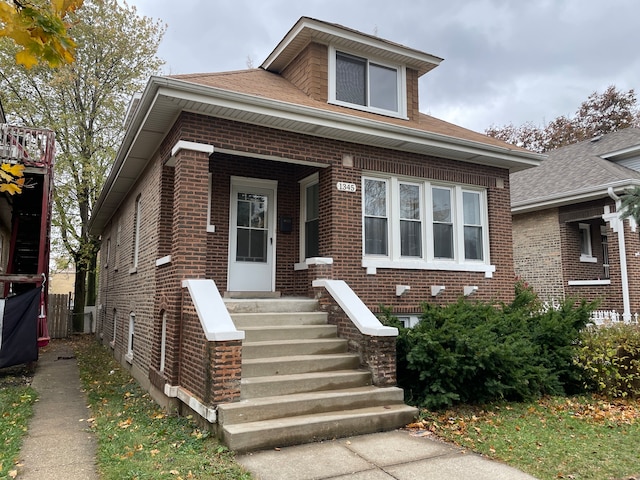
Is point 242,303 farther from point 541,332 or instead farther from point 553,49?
point 553,49

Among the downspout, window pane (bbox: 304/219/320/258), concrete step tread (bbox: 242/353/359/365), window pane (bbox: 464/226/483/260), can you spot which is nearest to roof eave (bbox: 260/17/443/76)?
window pane (bbox: 304/219/320/258)

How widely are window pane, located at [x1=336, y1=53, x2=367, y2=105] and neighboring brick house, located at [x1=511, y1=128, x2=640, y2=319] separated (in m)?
6.96

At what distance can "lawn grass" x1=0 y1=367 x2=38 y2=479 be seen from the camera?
188 inches

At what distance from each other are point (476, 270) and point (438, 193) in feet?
5.68

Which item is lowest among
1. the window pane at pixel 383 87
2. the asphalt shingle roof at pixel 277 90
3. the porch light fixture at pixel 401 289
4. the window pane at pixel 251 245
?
the porch light fixture at pixel 401 289

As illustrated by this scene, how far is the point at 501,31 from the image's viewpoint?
54.6 feet

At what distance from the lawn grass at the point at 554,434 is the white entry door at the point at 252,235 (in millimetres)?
4227

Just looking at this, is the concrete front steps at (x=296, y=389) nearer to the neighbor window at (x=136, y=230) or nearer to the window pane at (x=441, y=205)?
the window pane at (x=441, y=205)

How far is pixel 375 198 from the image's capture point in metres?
8.81

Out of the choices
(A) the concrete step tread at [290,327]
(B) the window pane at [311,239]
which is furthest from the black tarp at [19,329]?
(B) the window pane at [311,239]

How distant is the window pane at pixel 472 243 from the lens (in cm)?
966

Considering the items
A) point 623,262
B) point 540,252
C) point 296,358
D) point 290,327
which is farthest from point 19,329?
point 623,262

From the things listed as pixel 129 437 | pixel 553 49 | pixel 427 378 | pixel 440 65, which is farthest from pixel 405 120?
pixel 553 49

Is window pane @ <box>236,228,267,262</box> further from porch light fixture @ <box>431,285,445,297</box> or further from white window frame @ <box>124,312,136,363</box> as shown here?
porch light fixture @ <box>431,285,445,297</box>
